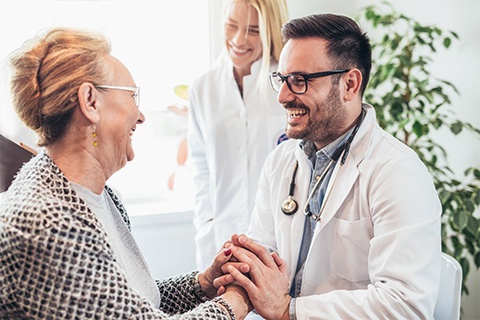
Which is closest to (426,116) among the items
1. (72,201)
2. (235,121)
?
(235,121)

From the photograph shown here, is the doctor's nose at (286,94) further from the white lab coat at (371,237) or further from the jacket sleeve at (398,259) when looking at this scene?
the jacket sleeve at (398,259)

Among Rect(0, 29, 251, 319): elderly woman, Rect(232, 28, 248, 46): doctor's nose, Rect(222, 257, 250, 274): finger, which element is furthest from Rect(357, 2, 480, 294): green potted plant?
Rect(0, 29, 251, 319): elderly woman

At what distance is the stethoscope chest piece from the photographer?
1.58m

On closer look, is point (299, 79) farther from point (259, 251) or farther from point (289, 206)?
point (259, 251)

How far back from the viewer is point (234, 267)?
141cm

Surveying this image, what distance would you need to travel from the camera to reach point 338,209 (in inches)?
56.9

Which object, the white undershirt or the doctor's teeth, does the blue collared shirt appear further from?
the white undershirt

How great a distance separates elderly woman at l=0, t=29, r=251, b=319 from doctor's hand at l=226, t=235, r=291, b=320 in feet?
0.17

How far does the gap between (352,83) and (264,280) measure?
671mm

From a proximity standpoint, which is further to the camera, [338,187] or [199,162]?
[199,162]

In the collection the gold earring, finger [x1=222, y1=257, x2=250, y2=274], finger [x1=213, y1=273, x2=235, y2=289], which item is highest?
the gold earring

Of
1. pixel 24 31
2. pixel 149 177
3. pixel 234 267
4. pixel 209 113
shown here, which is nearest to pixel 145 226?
pixel 149 177

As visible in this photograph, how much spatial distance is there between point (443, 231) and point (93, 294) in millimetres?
1842

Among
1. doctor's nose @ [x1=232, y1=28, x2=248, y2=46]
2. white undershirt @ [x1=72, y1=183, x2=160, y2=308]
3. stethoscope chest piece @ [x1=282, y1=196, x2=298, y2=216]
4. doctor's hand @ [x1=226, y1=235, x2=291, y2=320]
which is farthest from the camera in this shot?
doctor's nose @ [x1=232, y1=28, x2=248, y2=46]
